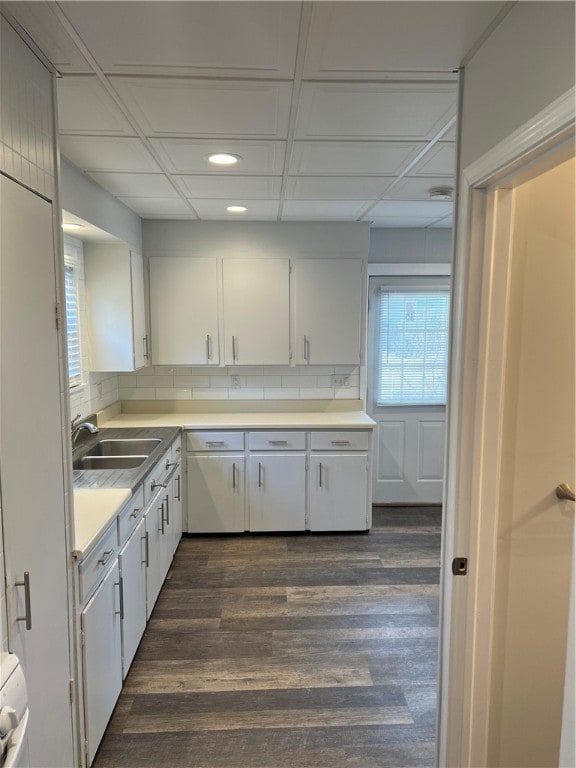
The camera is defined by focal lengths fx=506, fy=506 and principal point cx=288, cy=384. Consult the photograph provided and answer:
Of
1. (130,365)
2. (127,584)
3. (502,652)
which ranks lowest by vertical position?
(127,584)

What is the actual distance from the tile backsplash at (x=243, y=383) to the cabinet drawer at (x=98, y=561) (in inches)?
89.3

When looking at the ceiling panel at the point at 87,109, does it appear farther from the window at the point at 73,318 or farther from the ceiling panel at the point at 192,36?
the window at the point at 73,318

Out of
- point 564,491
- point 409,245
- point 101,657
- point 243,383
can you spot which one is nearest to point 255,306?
point 243,383

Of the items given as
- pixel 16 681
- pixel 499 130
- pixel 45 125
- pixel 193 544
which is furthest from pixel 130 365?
pixel 499 130

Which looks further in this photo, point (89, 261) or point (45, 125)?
point (89, 261)

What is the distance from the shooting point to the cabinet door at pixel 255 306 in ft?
13.2

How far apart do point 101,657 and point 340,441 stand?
7.56ft

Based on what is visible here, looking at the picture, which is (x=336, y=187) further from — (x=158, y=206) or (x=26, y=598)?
(x=26, y=598)

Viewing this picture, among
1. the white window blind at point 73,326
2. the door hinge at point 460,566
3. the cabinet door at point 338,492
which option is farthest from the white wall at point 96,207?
the cabinet door at point 338,492

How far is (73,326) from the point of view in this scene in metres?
3.35

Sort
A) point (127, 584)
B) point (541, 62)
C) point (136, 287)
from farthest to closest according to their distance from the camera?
1. point (136, 287)
2. point (127, 584)
3. point (541, 62)

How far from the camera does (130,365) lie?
356 centimetres

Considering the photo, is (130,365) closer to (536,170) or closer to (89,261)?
(89,261)

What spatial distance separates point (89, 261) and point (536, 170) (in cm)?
299
